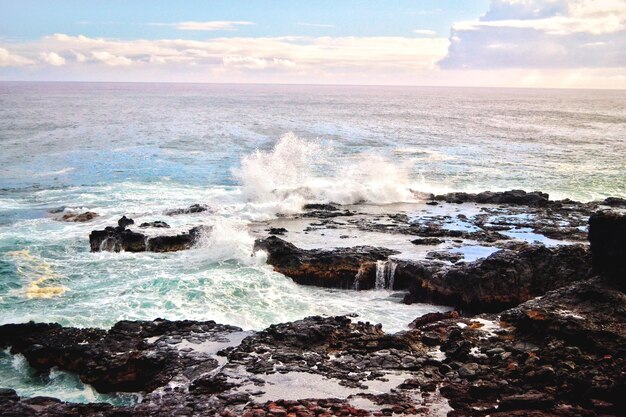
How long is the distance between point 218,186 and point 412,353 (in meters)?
31.1

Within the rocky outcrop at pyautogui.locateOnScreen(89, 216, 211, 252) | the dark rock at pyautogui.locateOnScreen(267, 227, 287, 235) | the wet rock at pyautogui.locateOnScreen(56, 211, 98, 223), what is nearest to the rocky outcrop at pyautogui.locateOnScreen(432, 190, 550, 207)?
the dark rock at pyautogui.locateOnScreen(267, 227, 287, 235)

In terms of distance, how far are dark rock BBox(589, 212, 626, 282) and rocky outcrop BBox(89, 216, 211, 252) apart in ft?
56.0

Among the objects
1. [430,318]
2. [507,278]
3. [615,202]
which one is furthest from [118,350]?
[615,202]

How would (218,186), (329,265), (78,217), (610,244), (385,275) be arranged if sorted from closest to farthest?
(610,244), (385,275), (329,265), (78,217), (218,186)

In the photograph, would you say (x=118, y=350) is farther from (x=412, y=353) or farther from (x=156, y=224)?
(x=156, y=224)

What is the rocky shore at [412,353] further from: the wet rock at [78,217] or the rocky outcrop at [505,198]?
the wet rock at [78,217]

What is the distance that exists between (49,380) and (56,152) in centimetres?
4919

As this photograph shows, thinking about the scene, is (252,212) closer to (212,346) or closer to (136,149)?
(212,346)

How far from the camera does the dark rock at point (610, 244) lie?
17.0 metres

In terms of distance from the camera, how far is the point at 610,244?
56.6ft

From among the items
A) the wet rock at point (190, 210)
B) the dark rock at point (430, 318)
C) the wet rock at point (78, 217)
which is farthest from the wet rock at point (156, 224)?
the dark rock at point (430, 318)

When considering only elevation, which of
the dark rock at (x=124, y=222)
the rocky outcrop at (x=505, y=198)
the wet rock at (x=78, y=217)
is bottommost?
the wet rock at (x=78, y=217)

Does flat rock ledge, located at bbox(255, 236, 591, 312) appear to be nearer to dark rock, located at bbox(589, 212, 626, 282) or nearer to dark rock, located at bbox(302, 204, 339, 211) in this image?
dark rock, located at bbox(589, 212, 626, 282)

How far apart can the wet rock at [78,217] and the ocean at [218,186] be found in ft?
2.11
